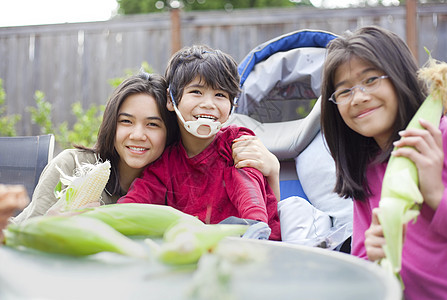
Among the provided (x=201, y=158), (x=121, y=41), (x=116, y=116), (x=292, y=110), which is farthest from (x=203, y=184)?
(x=121, y=41)

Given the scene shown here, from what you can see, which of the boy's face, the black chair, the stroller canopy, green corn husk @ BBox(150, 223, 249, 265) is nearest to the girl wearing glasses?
green corn husk @ BBox(150, 223, 249, 265)

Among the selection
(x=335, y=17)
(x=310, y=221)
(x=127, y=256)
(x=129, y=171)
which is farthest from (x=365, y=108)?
(x=335, y=17)

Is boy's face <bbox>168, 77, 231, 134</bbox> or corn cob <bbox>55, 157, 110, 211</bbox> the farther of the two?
boy's face <bbox>168, 77, 231, 134</bbox>

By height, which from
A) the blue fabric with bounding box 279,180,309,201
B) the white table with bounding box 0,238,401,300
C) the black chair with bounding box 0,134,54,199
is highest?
the white table with bounding box 0,238,401,300

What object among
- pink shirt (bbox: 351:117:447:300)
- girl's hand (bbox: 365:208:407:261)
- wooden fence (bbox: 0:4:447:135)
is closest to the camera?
girl's hand (bbox: 365:208:407:261)

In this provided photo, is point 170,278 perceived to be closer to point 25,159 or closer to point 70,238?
point 70,238

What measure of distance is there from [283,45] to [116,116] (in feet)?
3.98

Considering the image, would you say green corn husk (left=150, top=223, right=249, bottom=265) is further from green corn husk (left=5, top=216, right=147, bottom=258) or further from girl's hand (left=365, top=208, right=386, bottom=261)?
girl's hand (left=365, top=208, right=386, bottom=261)

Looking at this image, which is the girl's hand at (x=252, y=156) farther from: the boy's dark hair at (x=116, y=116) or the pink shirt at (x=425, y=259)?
the pink shirt at (x=425, y=259)

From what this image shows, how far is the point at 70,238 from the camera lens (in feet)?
2.13

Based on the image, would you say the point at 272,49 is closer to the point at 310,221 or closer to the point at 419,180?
the point at 310,221

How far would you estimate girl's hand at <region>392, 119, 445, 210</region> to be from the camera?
77 cm

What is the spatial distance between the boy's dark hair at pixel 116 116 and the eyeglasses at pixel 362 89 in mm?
666

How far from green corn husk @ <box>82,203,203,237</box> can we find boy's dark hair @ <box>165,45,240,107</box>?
0.71m
